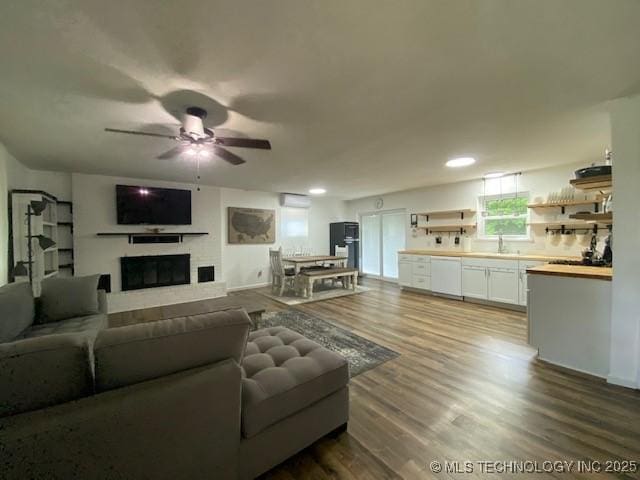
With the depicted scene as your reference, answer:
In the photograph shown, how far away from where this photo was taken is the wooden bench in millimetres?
5012

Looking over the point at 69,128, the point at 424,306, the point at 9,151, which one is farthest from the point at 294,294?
the point at 9,151

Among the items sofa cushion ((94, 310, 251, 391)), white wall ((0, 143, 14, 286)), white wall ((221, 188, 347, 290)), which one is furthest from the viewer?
white wall ((221, 188, 347, 290))

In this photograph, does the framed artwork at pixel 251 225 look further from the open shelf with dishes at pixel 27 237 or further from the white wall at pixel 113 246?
the open shelf with dishes at pixel 27 237

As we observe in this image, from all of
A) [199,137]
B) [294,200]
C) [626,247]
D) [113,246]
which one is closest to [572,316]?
[626,247]

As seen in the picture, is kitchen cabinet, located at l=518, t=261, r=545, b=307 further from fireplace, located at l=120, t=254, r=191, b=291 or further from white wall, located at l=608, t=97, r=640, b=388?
fireplace, located at l=120, t=254, r=191, b=291

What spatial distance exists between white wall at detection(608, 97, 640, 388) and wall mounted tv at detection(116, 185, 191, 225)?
19.7 feet

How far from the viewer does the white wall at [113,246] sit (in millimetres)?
4363

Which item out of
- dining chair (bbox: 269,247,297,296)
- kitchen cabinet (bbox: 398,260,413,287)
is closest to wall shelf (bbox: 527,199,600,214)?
kitchen cabinet (bbox: 398,260,413,287)

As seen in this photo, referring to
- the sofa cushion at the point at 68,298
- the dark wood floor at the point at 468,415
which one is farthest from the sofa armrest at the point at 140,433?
the sofa cushion at the point at 68,298

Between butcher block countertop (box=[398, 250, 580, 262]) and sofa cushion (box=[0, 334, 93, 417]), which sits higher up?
butcher block countertop (box=[398, 250, 580, 262])

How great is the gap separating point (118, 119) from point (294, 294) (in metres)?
4.02

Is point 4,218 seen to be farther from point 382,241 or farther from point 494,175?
point 494,175

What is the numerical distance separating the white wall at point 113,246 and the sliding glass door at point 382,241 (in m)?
4.13

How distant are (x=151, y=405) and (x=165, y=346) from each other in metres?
0.21
